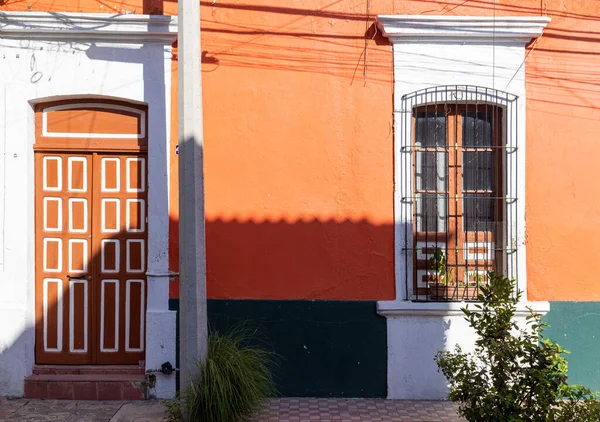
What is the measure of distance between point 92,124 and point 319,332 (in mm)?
3027

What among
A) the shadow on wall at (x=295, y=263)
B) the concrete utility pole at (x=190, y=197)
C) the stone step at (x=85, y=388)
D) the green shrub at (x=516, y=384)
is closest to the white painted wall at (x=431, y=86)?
the shadow on wall at (x=295, y=263)

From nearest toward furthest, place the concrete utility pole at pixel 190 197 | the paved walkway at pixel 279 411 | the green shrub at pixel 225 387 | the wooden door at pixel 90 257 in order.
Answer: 1. the green shrub at pixel 225 387
2. the concrete utility pole at pixel 190 197
3. the paved walkway at pixel 279 411
4. the wooden door at pixel 90 257

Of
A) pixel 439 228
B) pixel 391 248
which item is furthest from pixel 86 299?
pixel 439 228

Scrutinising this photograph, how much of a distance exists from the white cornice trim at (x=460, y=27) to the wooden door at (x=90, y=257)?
9.14 ft

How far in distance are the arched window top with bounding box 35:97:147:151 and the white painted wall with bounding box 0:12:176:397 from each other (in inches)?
6.8

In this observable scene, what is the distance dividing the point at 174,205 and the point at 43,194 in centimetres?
133

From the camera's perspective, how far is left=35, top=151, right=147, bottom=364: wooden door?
7.12 meters

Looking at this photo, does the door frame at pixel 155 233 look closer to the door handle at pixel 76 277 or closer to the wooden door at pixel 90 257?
the wooden door at pixel 90 257

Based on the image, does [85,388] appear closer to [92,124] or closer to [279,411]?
[279,411]

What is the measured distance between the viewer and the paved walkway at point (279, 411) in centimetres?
638

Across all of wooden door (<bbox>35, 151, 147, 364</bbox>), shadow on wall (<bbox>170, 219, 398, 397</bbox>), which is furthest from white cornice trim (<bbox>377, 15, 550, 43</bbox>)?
wooden door (<bbox>35, 151, 147, 364</bbox>)

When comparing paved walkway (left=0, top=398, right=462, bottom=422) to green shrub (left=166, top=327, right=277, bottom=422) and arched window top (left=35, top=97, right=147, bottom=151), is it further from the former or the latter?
arched window top (left=35, top=97, right=147, bottom=151)

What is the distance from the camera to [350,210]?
7.06 meters

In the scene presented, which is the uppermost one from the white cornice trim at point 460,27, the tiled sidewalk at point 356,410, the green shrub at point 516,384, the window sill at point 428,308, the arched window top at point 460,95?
the white cornice trim at point 460,27
